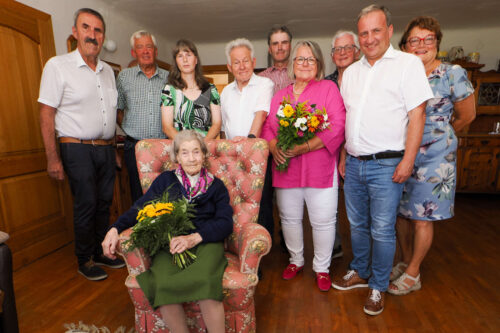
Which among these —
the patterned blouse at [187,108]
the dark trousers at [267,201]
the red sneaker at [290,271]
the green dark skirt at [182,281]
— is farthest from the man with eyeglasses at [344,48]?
the green dark skirt at [182,281]

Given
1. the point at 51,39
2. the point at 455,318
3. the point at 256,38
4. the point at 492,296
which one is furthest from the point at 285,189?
the point at 256,38

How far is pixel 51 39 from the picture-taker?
2701 mm

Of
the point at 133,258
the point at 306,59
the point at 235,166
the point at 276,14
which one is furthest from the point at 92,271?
the point at 276,14

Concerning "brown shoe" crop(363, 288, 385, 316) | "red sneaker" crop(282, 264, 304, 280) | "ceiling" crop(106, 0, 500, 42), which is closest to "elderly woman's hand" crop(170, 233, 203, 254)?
"red sneaker" crop(282, 264, 304, 280)

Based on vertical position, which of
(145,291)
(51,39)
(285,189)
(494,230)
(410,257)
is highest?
(51,39)

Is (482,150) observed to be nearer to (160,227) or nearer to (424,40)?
(424,40)

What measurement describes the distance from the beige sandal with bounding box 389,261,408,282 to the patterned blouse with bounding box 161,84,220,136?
1.75m

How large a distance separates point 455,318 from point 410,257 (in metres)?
0.49

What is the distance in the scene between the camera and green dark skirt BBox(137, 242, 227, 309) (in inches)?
49.8

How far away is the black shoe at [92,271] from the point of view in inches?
88.5

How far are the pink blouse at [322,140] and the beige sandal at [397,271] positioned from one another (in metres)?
0.86

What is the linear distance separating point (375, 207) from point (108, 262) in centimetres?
213

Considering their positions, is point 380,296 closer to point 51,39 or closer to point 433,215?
point 433,215

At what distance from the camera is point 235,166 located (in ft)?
6.10
